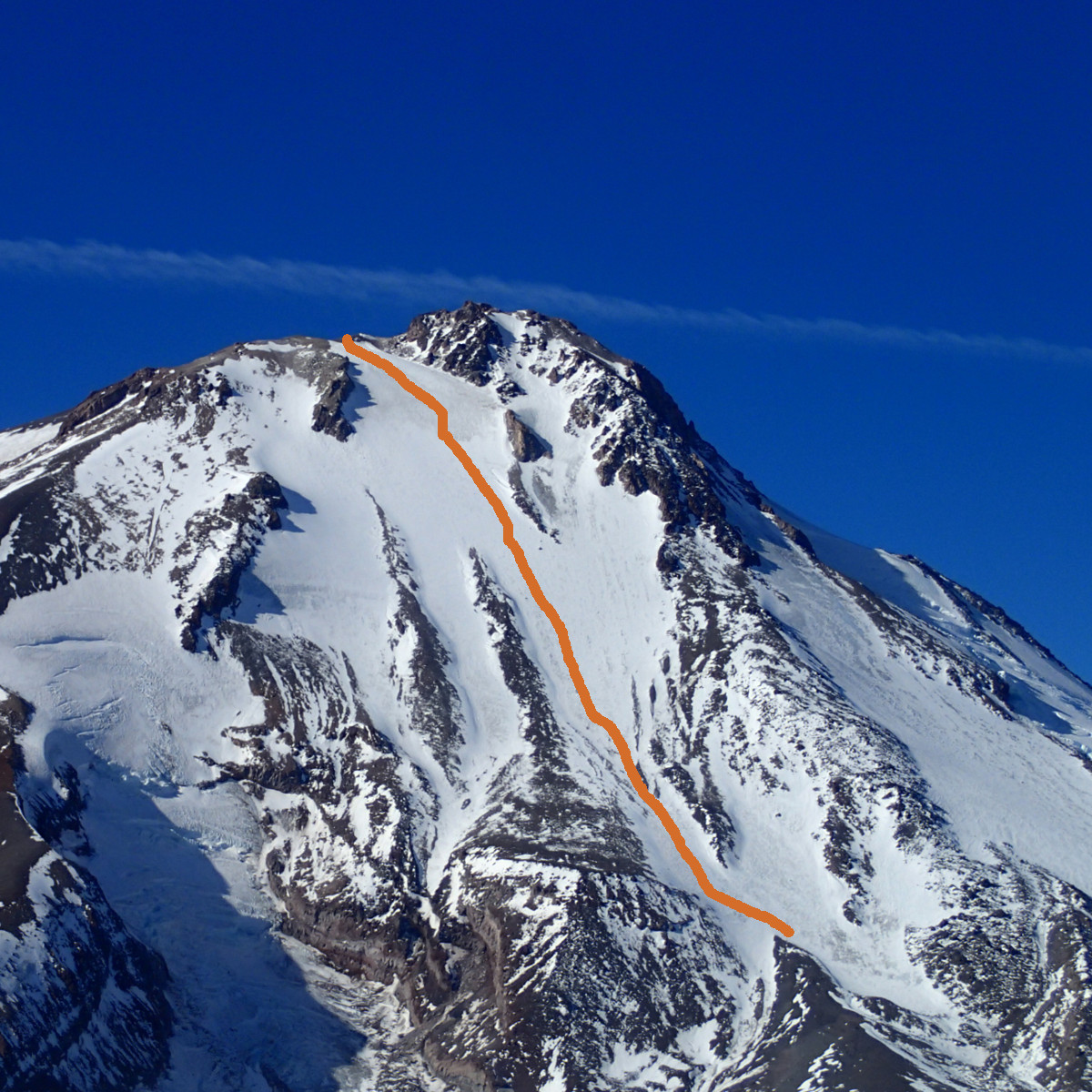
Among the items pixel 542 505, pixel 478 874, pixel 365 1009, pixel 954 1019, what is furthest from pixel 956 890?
pixel 542 505

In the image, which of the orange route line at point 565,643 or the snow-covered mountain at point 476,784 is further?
the orange route line at point 565,643

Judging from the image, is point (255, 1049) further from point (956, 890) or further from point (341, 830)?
point (956, 890)

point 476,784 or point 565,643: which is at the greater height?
point 565,643

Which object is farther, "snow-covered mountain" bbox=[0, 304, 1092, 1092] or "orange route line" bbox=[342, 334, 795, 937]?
"orange route line" bbox=[342, 334, 795, 937]

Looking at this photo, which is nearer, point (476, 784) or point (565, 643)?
point (476, 784)
